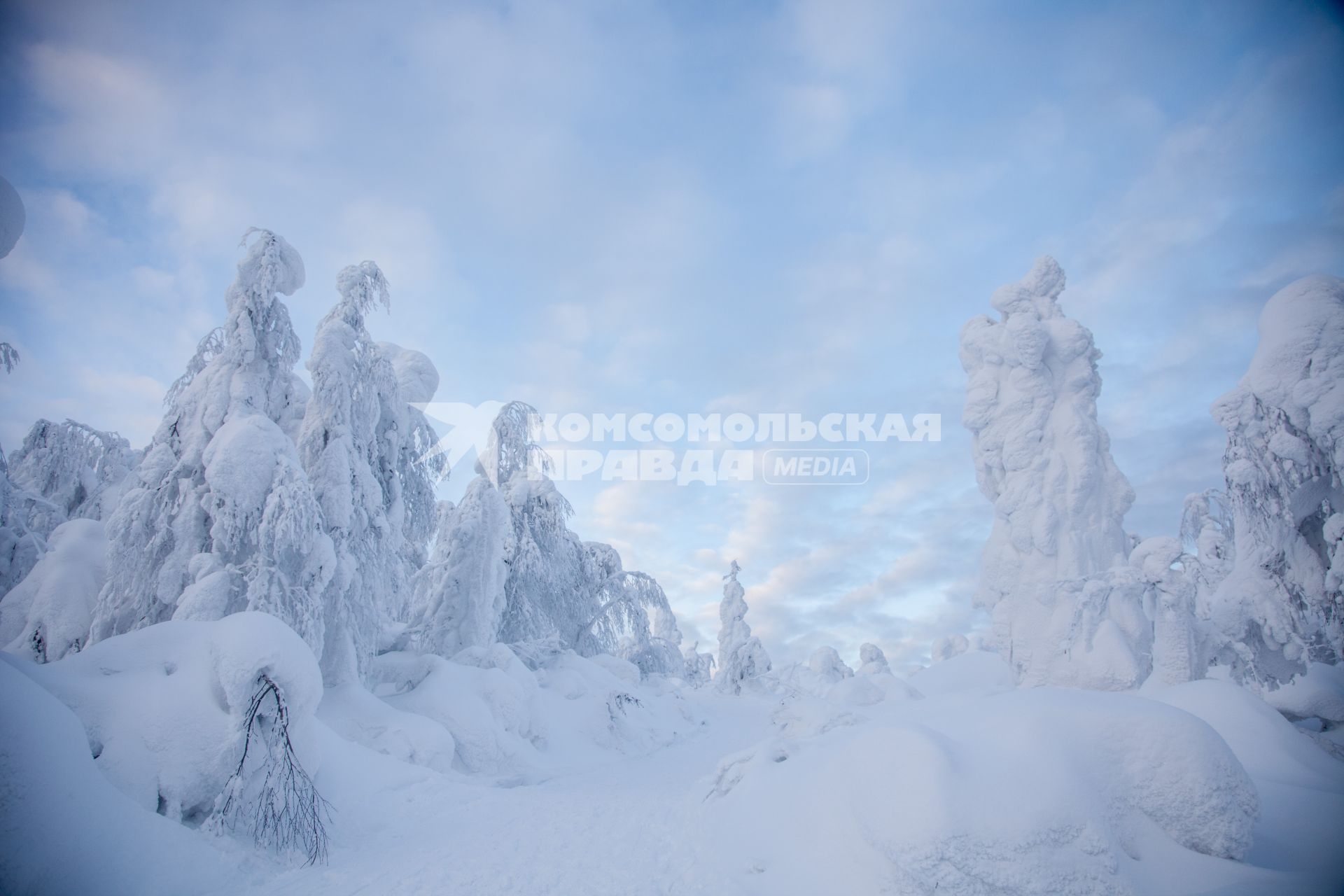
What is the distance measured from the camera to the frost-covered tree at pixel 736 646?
3616 centimetres

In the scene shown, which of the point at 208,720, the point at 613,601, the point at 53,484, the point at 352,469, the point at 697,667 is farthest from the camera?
the point at 697,667

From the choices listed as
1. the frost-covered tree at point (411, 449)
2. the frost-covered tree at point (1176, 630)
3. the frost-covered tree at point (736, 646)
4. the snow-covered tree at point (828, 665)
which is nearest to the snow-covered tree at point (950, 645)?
the snow-covered tree at point (828, 665)

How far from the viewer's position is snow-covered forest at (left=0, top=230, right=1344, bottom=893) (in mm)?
4418

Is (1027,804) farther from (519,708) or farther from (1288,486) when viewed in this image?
(519,708)

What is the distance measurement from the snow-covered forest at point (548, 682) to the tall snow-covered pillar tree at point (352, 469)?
0.07m

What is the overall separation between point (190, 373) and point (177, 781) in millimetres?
9156

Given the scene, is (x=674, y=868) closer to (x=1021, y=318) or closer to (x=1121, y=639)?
(x=1121, y=639)

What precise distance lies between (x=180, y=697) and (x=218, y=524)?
4443 millimetres

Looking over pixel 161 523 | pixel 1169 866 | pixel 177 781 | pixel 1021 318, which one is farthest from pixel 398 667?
pixel 1021 318

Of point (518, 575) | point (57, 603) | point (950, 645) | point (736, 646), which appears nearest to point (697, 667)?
point (736, 646)

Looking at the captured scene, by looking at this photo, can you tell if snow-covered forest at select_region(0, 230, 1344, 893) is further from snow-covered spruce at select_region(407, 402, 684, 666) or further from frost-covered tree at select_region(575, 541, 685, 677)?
frost-covered tree at select_region(575, 541, 685, 677)

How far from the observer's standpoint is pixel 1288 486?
29.1 ft

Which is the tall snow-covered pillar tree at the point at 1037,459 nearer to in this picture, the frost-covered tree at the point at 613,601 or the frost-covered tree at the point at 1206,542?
the frost-covered tree at the point at 1206,542

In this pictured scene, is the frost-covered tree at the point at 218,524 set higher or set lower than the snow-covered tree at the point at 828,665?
higher
